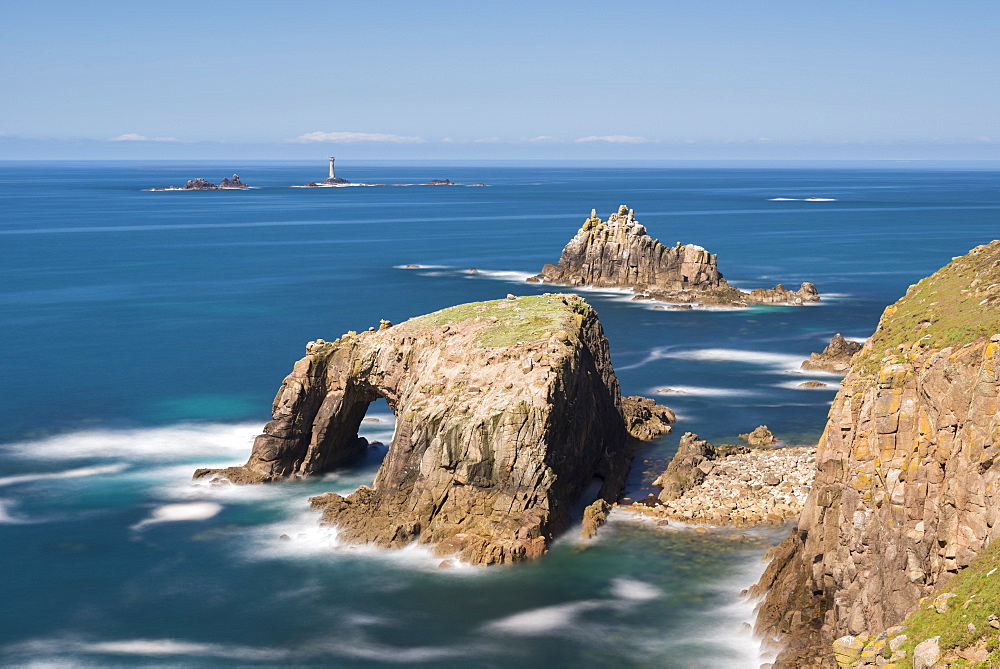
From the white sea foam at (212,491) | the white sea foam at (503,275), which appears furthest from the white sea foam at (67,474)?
the white sea foam at (503,275)

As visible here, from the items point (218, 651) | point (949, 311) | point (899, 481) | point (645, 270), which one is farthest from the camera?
point (645, 270)

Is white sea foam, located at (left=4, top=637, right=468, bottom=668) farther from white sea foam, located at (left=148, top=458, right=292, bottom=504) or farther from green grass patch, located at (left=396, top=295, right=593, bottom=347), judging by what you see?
green grass patch, located at (left=396, top=295, right=593, bottom=347)

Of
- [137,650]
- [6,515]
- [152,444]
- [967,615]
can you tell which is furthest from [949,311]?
[152,444]

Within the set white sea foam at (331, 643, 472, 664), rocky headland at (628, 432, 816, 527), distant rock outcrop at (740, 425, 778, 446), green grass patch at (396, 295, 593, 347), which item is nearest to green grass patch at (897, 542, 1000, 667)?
white sea foam at (331, 643, 472, 664)

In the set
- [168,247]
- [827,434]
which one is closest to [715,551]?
[827,434]

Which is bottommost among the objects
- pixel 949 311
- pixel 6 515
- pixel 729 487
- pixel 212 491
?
pixel 6 515

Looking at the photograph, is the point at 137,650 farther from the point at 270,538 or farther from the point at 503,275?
the point at 503,275

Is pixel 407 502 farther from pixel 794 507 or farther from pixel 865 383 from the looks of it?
pixel 865 383
